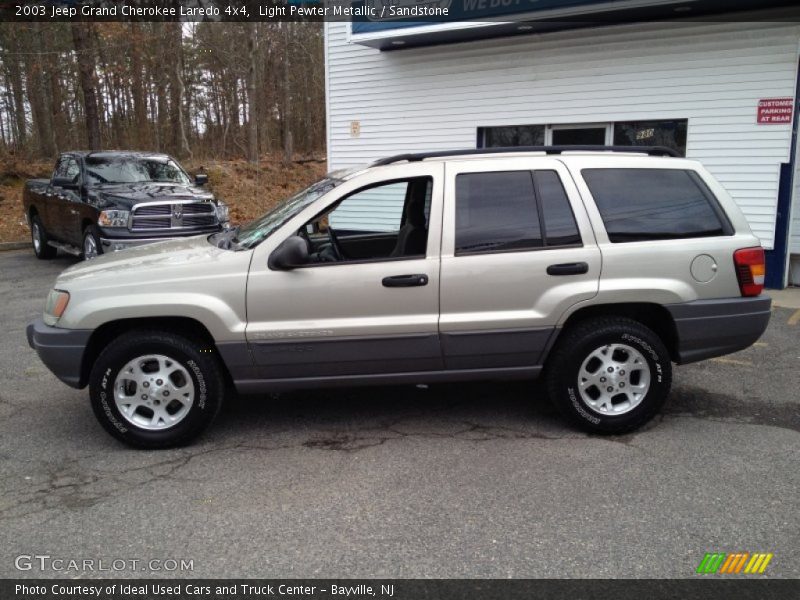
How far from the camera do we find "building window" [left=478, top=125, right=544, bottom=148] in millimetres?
11555

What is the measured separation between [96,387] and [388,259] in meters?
2.03

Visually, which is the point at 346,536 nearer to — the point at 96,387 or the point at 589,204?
the point at 96,387

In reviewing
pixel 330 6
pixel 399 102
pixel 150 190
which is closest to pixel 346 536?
pixel 150 190

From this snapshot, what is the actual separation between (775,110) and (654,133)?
1658 mm

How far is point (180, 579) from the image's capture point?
10.2 feet

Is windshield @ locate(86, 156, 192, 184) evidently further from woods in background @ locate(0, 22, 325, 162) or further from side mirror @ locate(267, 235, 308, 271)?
side mirror @ locate(267, 235, 308, 271)

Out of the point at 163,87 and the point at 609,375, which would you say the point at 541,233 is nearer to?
the point at 609,375

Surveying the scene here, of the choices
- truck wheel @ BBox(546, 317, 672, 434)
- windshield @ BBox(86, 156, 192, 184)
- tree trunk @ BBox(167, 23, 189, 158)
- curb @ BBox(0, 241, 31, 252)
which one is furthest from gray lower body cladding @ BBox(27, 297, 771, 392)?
tree trunk @ BBox(167, 23, 189, 158)

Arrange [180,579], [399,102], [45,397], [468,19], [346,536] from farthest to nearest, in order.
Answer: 1. [399,102]
2. [468,19]
3. [45,397]
4. [346,536]
5. [180,579]

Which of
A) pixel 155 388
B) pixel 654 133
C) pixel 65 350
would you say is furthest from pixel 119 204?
pixel 654 133

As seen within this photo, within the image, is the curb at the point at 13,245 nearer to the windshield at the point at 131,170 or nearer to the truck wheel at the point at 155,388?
the windshield at the point at 131,170

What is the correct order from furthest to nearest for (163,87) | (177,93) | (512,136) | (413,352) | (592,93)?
(163,87)
(177,93)
(512,136)
(592,93)
(413,352)

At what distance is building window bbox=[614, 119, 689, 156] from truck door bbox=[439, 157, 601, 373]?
6317mm

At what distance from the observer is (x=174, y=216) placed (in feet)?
34.5
